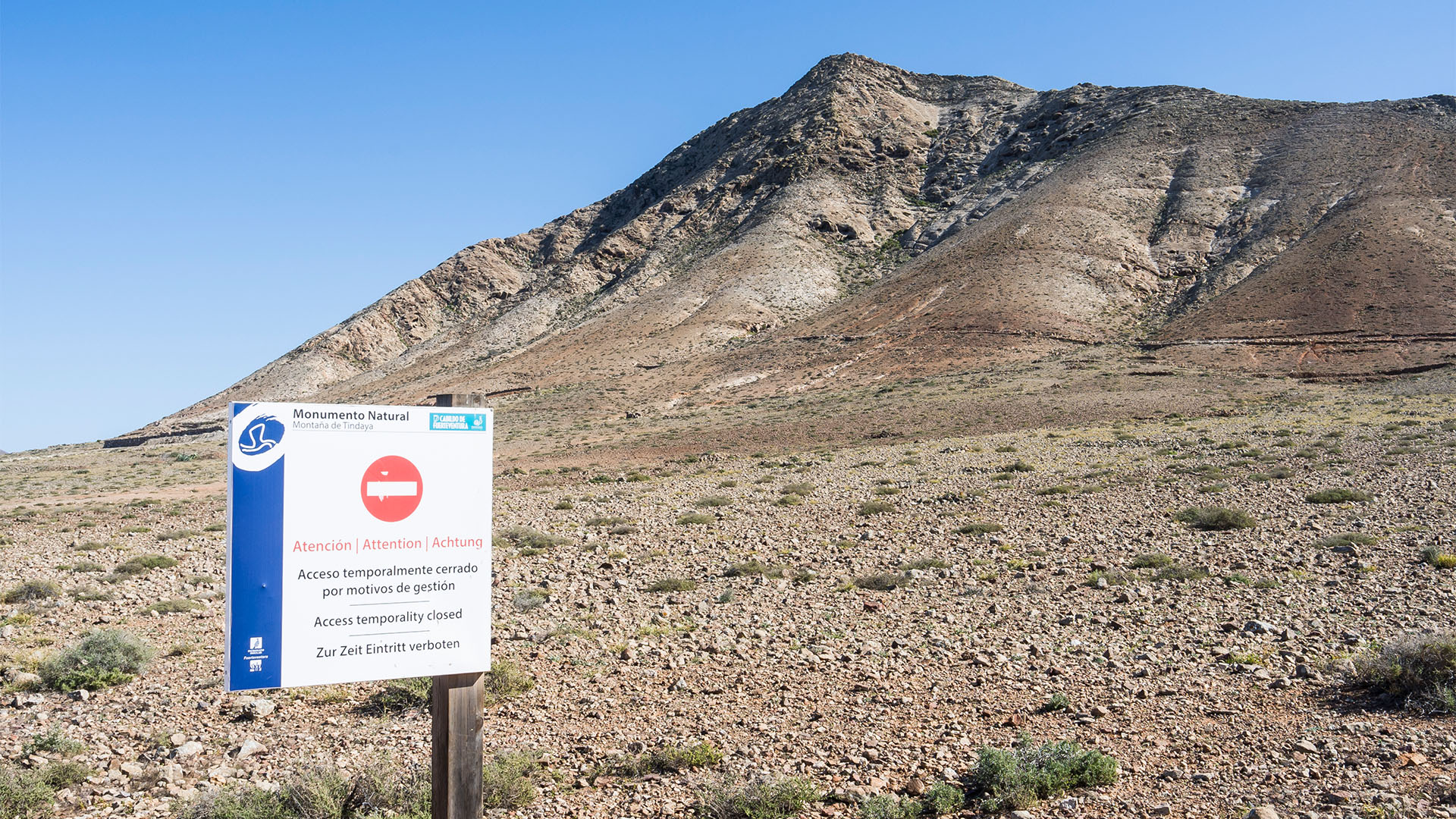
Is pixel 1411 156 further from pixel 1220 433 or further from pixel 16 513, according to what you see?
pixel 16 513

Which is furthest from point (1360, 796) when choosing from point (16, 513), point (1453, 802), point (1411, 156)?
point (1411, 156)

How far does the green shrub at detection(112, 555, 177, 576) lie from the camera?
14.4 meters

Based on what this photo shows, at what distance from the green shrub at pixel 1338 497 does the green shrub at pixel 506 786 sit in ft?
47.8

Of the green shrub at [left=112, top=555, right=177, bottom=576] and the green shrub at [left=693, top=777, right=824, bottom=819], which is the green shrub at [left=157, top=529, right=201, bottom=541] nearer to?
the green shrub at [left=112, top=555, right=177, bottom=576]

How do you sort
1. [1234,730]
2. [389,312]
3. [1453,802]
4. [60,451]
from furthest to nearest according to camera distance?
[389,312] → [60,451] → [1234,730] → [1453,802]

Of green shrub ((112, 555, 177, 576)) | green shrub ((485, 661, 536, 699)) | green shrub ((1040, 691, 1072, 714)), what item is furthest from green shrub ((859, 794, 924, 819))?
green shrub ((112, 555, 177, 576))

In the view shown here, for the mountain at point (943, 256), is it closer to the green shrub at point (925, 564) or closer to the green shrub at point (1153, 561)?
the green shrub at point (1153, 561)

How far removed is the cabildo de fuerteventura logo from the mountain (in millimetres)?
48002

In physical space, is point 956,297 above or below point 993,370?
above

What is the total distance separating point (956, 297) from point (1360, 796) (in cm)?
5878

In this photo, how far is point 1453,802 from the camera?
16.7 ft

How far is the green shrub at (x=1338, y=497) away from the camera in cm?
1495

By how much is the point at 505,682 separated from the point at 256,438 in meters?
4.80

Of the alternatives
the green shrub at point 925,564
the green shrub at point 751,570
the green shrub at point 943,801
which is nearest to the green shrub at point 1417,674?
the green shrub at point 943,801
